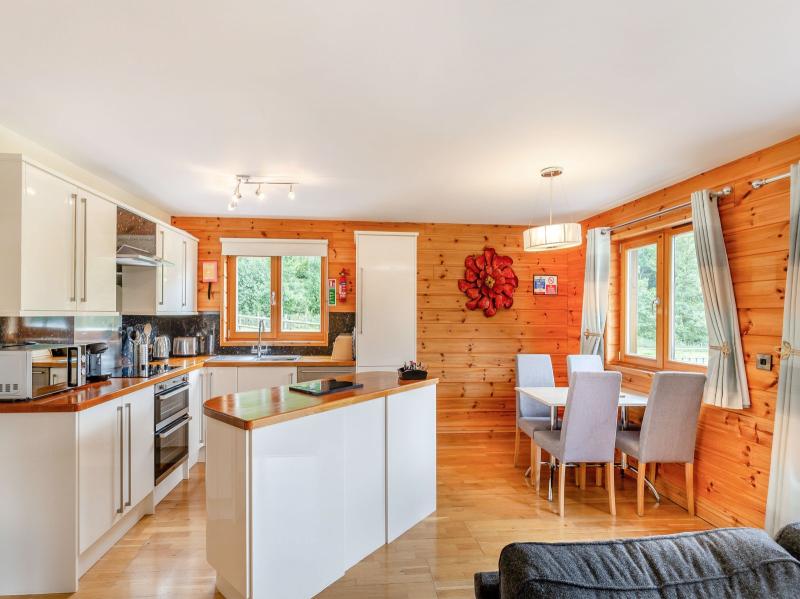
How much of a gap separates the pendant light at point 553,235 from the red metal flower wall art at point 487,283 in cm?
173

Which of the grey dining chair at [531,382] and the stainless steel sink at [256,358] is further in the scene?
the stainless steel sink at [256,358]

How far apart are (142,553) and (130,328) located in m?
2.07

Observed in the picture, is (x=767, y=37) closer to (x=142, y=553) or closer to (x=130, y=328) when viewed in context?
(x=142, y=553)

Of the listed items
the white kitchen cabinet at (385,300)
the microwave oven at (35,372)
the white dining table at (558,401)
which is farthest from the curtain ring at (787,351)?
the microwave oven at (35,372)

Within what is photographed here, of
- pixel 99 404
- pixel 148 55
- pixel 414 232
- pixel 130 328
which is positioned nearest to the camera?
pixel 148 55

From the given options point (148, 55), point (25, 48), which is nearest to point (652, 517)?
point (148, 55)

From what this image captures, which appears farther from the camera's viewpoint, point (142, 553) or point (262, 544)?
point (142, 553)

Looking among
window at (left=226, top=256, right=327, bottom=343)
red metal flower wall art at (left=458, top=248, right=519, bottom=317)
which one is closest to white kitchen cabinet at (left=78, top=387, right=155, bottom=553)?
window at (left=226, top=256, right=327, bottom=343)

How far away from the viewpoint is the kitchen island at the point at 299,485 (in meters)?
1.88

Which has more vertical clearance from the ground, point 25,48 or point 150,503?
point 25,48

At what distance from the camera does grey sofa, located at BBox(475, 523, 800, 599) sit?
905 millimetres

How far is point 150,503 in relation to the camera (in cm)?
298

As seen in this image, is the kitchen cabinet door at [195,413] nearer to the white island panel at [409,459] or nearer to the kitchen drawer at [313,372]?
the kitchen drawer at [313,372]

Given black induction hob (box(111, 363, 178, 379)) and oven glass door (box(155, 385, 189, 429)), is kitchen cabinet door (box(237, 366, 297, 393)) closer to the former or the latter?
oven glass door (box(155, 385, 189, 429))
